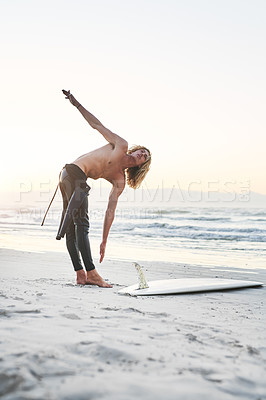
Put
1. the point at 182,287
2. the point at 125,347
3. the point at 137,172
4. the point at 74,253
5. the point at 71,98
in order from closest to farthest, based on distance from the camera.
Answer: the point at 125,347, the point at 182,287, the point at 71,98, the point at 74,253, the point at 137,172

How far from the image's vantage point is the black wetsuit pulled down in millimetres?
3844

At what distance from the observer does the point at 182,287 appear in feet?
12.2

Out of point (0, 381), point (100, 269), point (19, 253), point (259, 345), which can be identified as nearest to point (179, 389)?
point (0, 381)

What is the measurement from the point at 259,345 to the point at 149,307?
0.97 meters

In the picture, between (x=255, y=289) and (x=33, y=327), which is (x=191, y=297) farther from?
(x=33, y=327)

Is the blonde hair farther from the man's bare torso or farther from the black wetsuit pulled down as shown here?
the black wetsuit pulled down

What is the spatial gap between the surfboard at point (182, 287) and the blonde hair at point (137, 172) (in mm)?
1016

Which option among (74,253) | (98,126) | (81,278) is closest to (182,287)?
→ (81,278)

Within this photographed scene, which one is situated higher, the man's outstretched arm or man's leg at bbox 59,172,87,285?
the man's outstretched arm

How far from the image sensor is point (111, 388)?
4.31ft

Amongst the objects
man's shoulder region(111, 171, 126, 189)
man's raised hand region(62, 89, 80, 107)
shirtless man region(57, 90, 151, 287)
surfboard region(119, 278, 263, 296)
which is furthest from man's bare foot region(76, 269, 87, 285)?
man's raised hand region(62, 89, 80, 107)

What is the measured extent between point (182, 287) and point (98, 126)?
5.53 feet

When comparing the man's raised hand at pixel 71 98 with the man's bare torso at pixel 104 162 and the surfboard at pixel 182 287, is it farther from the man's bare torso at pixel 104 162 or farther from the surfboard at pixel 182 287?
the surfboard at pixel 182 287

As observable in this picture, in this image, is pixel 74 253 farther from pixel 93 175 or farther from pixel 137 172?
pixel 137 172
